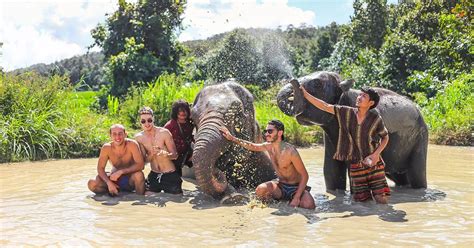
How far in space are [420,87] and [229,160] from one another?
440 inches

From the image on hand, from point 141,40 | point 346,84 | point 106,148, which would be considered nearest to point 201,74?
point 141,40

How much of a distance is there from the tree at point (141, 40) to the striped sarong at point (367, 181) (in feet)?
43.6

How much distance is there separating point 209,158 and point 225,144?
1.05 ft

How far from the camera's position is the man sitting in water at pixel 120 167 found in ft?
18.8

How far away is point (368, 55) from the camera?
1919cm

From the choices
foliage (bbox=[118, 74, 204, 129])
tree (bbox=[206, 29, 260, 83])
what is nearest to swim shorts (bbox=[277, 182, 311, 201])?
foliage (bbox=[118, 74, 204, 129])

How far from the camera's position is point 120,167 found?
5.88 meters

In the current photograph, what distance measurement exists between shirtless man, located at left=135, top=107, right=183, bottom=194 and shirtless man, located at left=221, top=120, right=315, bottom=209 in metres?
0.90

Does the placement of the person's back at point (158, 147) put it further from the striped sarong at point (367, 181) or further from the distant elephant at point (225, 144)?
the striped sarong at point (367, 181)

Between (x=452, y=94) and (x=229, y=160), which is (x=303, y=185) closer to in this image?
(x=229, y=160)

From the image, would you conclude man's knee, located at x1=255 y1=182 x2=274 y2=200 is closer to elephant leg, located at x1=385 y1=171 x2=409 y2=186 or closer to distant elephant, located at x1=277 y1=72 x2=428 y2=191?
distant elephant, located at x1=277 y1=72 x2=428 y2=191

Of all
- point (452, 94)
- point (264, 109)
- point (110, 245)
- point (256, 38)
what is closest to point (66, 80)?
point (264, 109)

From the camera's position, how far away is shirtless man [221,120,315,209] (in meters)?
5.12

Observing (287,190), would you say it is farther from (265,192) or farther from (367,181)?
(367,181)
